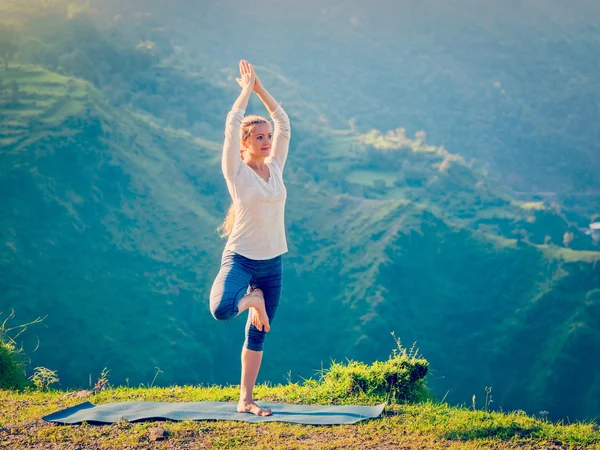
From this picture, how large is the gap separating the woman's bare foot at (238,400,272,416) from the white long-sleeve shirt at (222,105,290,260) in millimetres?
884

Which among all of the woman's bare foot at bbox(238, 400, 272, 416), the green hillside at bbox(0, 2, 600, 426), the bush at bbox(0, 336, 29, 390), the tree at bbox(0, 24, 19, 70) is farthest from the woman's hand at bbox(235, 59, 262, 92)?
the tree at bbox(0, 24, 19, 70)

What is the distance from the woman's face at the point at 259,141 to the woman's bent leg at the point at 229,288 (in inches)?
23.1

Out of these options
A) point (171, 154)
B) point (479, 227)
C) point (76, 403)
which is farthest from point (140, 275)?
point (76, 403)

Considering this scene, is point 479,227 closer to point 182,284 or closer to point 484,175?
point 484,175

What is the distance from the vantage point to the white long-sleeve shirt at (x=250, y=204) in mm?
3580

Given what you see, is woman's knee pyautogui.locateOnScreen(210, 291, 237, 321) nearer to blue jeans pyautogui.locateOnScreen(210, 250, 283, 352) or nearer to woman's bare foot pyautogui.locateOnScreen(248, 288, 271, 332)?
blue jeans pyautogui.locateOnScreen(210, 250, 283, 352)

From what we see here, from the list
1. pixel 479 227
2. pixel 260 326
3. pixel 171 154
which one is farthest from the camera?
pixel 479 227

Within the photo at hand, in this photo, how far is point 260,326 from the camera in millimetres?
3740

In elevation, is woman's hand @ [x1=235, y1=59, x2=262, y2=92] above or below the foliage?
above

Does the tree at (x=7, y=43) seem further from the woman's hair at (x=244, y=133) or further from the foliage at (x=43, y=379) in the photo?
the woman's hair at (x=244, y=133)

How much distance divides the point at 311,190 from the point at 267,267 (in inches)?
1652

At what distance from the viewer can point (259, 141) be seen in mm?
3814

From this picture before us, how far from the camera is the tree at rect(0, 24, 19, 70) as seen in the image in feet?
158

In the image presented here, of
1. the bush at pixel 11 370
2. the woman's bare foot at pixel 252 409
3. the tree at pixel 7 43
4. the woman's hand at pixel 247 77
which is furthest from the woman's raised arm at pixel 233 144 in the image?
the tree at pixel 7 43
